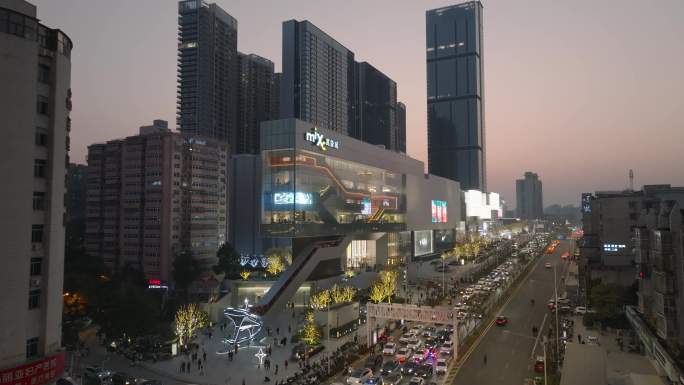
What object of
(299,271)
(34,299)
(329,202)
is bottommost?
(299,271)

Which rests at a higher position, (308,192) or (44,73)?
(44,73)

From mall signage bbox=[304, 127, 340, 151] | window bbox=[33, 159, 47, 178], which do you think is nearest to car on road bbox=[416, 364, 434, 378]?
window bbox=[33, 159, 47, 178]

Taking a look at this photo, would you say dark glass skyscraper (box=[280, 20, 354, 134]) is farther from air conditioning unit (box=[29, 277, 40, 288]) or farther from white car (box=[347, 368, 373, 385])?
air conditioning unit (box=[29, 277, 40, 288])

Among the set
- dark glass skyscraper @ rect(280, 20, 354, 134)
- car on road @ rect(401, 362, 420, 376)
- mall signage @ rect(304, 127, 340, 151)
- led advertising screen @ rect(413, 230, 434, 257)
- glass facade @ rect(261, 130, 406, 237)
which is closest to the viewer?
car on road @ rect(401, 362, 420, 376)

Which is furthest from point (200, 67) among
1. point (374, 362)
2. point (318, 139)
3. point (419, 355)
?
point (374, 362)

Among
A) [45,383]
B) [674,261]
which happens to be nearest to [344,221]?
Result: [674,261]

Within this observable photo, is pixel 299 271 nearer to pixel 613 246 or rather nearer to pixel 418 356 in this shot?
pixel 418 356

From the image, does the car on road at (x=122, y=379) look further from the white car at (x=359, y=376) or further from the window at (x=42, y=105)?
the window at (x=42, y=105)
